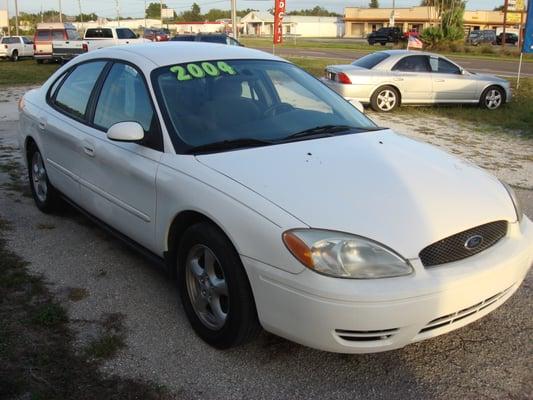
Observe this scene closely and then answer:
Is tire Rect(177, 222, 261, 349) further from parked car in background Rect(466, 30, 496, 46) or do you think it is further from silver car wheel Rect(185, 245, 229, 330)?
parked car in background Rect(466, 30, 496, 46)

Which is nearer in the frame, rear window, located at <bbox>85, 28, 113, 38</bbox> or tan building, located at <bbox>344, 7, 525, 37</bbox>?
rear window, located at <bbox>85, 28, 113, 38</bbox>

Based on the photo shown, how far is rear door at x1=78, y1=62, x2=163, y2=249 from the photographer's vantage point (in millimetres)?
3590

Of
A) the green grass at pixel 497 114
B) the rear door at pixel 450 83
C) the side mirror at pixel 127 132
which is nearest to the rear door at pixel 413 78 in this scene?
the rear door at pixel 450 83

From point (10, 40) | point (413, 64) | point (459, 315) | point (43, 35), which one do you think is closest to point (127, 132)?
point (459, 315)

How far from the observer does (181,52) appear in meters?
4.11

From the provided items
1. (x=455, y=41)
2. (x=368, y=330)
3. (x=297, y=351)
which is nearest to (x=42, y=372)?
(x=297, y=351)

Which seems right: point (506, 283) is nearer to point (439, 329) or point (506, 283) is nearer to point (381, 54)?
point (439, 329)

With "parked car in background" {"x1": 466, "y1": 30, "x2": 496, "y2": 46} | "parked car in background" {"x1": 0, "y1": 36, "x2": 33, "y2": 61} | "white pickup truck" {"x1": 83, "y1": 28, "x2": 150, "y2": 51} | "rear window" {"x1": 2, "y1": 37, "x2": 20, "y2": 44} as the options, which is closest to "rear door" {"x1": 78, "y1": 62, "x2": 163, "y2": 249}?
"white pickup truck" {"x1": 83, "y1": 28, "x2": 150, "y2": 51}

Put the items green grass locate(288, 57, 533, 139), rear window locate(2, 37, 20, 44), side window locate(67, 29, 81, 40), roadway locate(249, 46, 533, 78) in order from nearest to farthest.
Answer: green grass locate(288, 57, 533, 139), roadway locate(249, 46, 533, 78), side window locate(67, 29, 81, 40), rear window locate(2, 37, 20, 44)

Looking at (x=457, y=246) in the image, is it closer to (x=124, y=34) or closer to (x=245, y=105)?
(x=245, y=105)

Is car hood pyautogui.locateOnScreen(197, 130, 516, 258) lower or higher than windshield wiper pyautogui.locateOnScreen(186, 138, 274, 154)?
lower

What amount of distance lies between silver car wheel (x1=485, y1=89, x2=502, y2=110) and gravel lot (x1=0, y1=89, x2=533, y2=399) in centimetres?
1062

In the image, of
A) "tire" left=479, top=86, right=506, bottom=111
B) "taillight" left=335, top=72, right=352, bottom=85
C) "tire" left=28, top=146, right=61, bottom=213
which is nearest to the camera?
"tire" left=28, top=146, right=61, bottom=213

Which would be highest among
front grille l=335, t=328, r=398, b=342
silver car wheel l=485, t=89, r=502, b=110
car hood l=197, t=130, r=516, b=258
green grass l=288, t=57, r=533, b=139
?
car hood l=197, t=130, r=516, b=258
